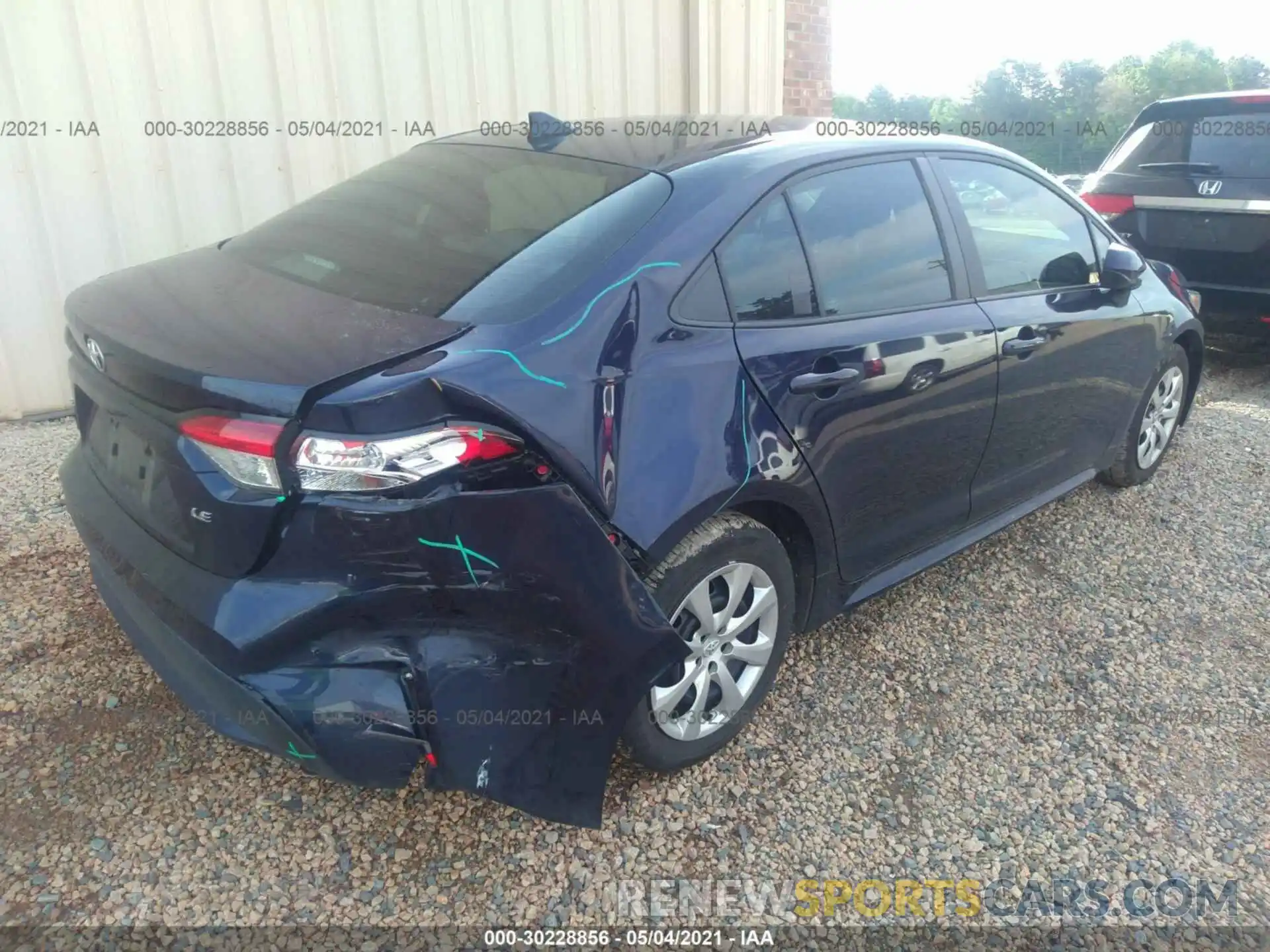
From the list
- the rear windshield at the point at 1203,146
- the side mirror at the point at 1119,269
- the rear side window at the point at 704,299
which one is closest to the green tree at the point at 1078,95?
the rear windshield at the point at 1203,146

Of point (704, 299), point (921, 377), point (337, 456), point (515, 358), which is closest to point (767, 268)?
point (704, 299)

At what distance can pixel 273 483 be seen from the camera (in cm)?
184

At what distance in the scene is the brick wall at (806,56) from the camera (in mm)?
7352

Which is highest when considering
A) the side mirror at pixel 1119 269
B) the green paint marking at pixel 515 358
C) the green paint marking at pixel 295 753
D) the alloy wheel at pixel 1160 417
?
the green paint marking at pixel 515 358

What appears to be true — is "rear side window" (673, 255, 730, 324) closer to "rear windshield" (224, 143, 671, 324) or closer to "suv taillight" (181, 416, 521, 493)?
"rear windshield" (224, 143, 671, 324)

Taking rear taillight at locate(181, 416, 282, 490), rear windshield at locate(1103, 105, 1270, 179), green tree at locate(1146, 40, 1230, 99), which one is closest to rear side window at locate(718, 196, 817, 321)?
rear taillight at locate(181, 416, 282, 490)

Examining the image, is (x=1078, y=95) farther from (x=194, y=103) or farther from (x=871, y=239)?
(x=871, y=239)

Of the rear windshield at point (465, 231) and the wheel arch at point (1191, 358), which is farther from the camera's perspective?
the wheel arch at point (1191, 358)

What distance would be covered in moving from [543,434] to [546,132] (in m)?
1.38

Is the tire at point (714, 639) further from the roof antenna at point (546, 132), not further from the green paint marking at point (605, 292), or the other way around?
the roof antenna at point (546, 132)

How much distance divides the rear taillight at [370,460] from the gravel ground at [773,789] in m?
1.00

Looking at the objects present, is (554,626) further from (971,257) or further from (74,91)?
(74,91)

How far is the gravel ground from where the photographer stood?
218 cm

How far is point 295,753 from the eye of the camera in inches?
Result: 76.2
